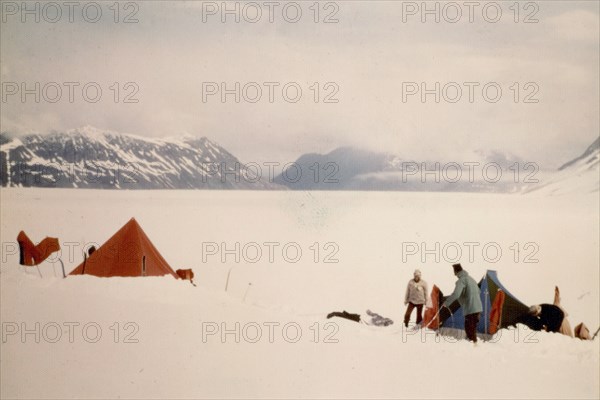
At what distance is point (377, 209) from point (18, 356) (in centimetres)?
154

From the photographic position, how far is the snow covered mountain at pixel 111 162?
3.11 m

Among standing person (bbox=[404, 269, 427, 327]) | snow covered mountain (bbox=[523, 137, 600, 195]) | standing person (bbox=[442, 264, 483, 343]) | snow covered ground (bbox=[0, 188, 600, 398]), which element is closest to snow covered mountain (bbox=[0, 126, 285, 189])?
snow covered ground (bbox=[0, 188, 600, 398])

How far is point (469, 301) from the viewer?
3.08 m

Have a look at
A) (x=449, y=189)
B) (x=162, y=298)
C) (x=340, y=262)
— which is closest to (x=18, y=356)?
(x=162, y=298)

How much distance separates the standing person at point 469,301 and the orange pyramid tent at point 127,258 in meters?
1.12

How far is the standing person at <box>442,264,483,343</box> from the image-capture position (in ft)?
10.1

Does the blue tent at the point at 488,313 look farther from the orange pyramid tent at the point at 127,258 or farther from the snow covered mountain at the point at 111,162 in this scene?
A: the orange pyramid tent at the point at 127,258

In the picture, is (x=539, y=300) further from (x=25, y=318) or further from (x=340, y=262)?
(x=25, y=318)

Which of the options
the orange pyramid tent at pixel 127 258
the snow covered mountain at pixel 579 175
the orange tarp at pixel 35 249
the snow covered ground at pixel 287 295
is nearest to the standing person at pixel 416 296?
the snow covered ground at pixel 287 295

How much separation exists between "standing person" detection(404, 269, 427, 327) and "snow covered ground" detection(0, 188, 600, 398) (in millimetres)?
31

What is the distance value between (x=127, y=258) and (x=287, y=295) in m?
0.65

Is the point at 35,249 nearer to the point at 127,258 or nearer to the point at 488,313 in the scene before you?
the point at 127,258

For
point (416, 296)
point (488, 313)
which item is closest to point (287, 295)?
point (416, 296)

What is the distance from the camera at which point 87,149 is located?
10.3 feet
